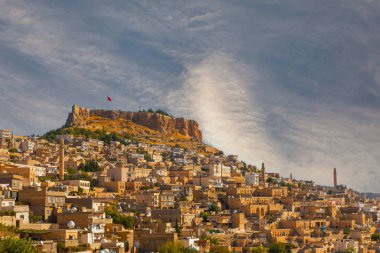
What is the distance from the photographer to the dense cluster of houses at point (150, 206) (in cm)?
3228

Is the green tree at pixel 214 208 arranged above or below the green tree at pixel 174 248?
above

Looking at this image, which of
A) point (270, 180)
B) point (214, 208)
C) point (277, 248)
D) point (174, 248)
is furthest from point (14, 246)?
point (270, 180)

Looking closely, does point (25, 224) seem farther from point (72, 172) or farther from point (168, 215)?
point (72, 172)

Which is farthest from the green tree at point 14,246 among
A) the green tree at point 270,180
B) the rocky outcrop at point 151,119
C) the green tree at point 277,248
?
the rocky outcrop at point 151,119

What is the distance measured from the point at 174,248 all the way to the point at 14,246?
8.59 meters

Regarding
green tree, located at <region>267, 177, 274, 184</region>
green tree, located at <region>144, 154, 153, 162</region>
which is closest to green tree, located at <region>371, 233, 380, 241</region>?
green tree, located at <region>267, 177, 274, 184</region>

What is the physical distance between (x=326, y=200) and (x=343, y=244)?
15.8 m

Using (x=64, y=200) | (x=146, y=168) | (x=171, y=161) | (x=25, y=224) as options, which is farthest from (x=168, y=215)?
(x=171, y=161)

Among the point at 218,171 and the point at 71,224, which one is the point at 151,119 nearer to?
the point at 218,171

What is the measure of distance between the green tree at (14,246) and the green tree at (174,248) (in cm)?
766

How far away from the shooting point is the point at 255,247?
40875 mm

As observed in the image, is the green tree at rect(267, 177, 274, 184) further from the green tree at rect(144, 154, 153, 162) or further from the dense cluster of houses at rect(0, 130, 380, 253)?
the green tree at rect(144, 154, 153, 162)

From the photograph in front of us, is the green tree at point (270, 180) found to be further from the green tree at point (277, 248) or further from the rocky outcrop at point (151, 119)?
the green tree at point (277, 248)

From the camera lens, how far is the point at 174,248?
31.6 metres
